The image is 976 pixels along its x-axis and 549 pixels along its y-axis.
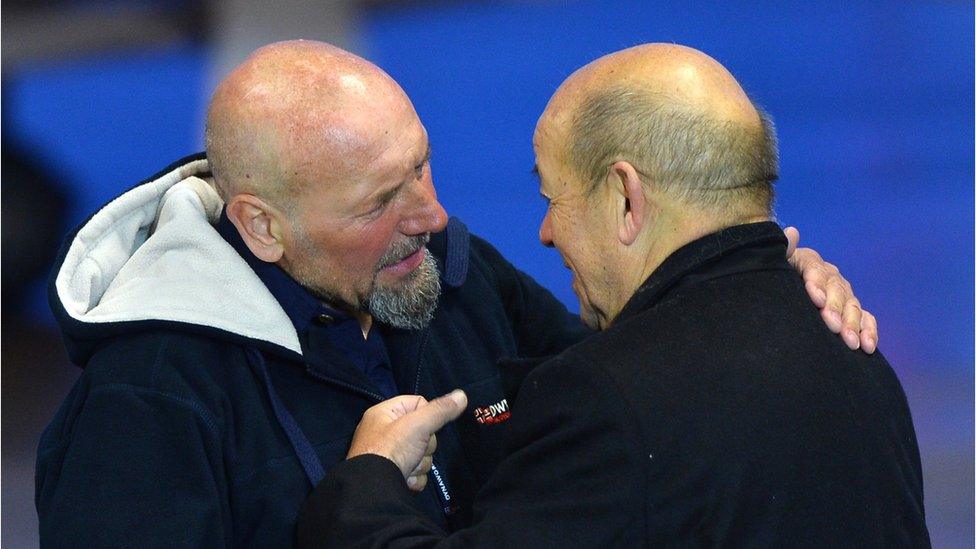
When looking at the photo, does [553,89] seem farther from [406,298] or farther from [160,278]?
[160,278]

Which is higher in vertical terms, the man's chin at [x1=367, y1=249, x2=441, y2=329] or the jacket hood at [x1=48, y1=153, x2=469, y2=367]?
the man's chin at [x1=367, y1=249, x2=441, y2=329]

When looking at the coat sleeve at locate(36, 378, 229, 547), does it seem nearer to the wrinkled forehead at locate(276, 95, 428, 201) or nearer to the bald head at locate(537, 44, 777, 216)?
the wrinkled forehead at locate(276, 95, 428, 201)

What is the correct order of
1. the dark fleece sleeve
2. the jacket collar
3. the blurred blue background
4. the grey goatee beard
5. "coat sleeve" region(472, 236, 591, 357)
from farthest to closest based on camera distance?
the blurred blue background
"coat sleeve" region(472, 236, 591, 357)
the grey goatee beard
the jacket collar
the dark fleece sleeve

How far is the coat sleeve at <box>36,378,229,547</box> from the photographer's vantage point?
61.8 inches

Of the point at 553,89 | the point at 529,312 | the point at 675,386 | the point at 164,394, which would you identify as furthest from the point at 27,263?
the point at 675,386

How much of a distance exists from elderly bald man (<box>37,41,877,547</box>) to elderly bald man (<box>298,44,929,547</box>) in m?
0.15

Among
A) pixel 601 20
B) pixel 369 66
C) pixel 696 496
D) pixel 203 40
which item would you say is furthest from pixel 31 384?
pixel 696 496

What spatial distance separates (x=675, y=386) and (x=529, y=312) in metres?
0.94

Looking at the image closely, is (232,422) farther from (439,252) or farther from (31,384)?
(31,384)

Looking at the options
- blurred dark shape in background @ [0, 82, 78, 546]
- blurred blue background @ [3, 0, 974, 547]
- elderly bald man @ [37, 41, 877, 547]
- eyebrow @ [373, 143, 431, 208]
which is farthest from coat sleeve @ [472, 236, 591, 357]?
blurred dark shape in background @ [0, 82, 78, 546]

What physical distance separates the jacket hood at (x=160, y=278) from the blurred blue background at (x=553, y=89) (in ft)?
7.62

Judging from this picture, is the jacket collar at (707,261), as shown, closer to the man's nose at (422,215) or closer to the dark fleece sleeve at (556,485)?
the dark fleece sleeve at (556,485)

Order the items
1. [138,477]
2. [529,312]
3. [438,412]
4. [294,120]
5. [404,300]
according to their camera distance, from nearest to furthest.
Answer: [138,477]
[438,412]
[294,120]
[404,300]
[529,312]

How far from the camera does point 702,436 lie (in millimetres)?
1378
